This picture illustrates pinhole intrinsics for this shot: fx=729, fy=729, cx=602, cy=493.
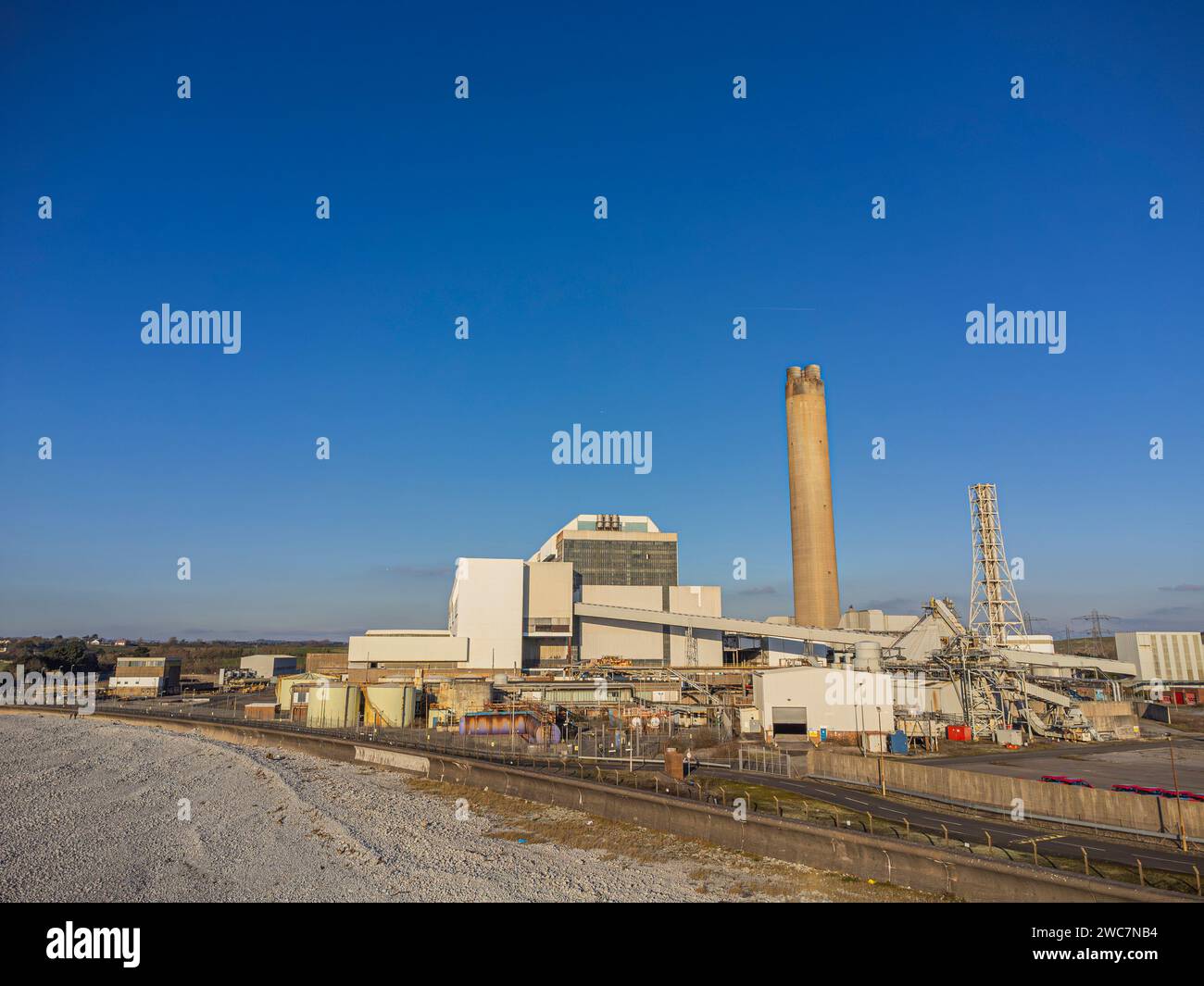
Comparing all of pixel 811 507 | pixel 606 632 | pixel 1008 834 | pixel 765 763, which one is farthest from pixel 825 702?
pixel 606 632

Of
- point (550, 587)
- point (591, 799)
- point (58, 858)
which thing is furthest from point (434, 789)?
point (550, 587)

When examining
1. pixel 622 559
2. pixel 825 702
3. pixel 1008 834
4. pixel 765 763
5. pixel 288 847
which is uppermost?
pixel 622 559

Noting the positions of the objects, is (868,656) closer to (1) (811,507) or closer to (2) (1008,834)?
(1) (811,507)

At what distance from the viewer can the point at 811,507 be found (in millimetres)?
91250

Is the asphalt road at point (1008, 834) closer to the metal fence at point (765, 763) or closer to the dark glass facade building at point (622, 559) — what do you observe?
the metal fence at point (765, 763)

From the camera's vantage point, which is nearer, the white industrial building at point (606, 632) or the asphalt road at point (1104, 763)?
the asphalt road at point (1104, 763)

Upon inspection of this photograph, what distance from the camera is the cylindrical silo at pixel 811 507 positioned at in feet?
297

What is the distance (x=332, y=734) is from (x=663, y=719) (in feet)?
91.9

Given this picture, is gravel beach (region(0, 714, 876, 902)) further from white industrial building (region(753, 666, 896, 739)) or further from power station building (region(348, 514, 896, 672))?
power station building (region(348, 514, 896, 672))

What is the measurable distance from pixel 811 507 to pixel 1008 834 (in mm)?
65723

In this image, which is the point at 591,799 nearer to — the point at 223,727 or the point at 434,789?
the point at 434,789

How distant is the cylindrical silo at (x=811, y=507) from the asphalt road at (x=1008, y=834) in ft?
181

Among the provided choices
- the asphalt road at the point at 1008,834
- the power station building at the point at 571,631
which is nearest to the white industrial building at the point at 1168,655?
the power station building at the point at 571,631
